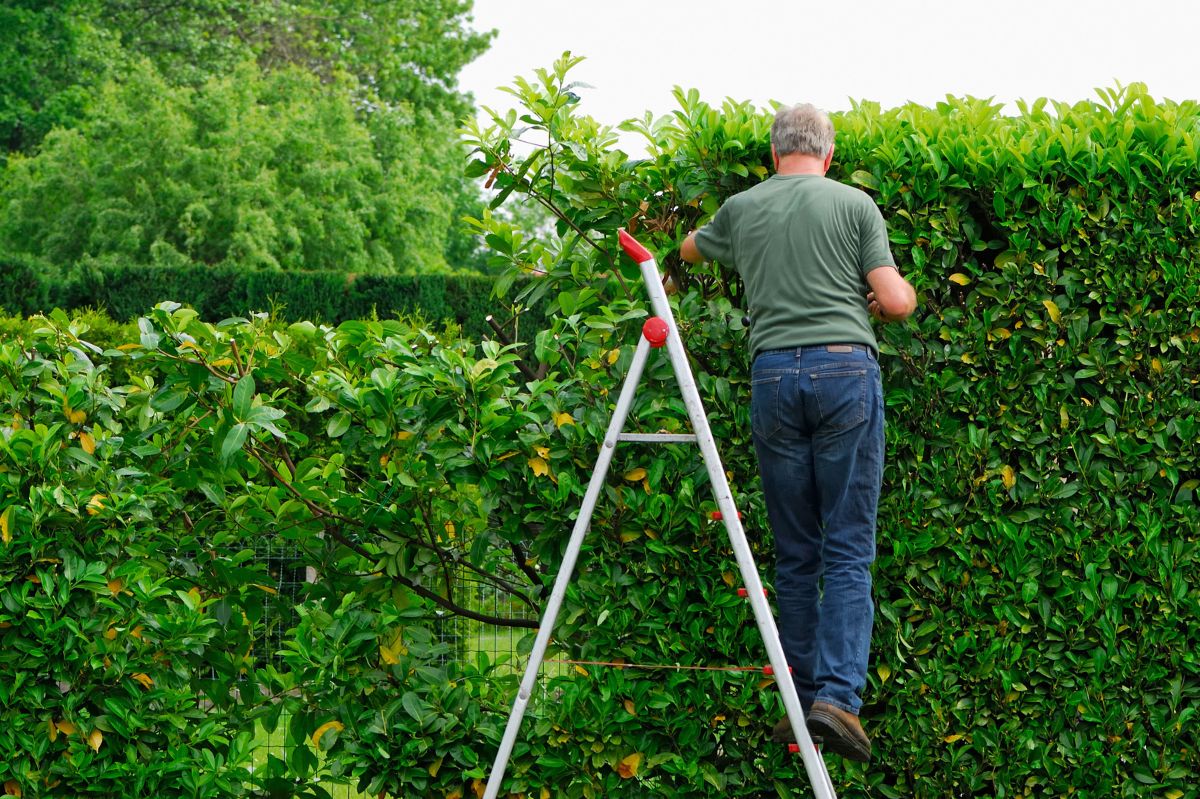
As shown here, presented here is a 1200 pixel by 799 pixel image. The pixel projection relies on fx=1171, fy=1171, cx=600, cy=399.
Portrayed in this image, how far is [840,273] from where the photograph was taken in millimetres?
3641

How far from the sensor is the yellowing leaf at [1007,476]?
13.1ft

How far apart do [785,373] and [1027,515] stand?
109cm

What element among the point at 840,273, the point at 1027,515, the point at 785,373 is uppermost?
the point at 840,273

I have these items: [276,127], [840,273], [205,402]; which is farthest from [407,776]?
[276,127]

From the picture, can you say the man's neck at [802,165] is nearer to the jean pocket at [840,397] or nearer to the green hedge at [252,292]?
the jean pocket at [840,397]

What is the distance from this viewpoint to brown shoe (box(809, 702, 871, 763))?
3.37 m

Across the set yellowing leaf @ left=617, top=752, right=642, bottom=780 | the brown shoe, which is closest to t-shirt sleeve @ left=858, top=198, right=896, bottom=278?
the brown shoe

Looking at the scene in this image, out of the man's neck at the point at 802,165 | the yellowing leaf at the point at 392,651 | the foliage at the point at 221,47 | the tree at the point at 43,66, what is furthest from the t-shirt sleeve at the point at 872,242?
the tree at the point at 43,66

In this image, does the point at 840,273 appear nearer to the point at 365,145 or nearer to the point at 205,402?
the point at 205,402

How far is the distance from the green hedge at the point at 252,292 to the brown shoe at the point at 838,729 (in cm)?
1666

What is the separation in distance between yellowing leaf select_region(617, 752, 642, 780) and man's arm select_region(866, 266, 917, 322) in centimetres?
170

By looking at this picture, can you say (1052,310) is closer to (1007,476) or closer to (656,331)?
(1007,476)

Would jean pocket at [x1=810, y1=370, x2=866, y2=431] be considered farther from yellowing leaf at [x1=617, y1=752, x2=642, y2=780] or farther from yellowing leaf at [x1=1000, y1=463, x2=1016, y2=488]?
yellowing leaf at [x1=617, y1=752, x2=642, y2=780]

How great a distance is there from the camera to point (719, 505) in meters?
3.58
